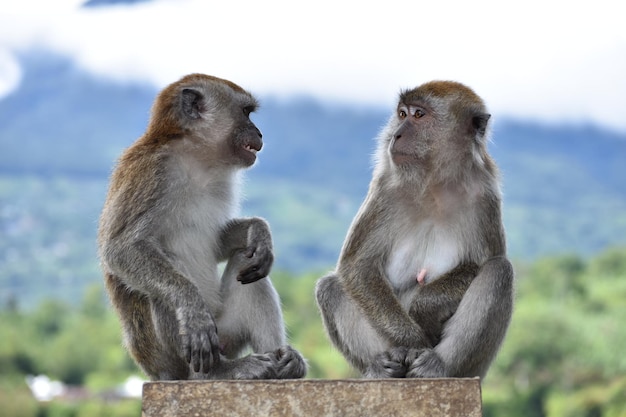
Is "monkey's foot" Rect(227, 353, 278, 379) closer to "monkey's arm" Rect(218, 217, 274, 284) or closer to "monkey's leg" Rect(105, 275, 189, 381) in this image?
"monkey's leg" Rect(105, 275, 189, 381)

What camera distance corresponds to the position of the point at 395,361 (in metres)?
5.88

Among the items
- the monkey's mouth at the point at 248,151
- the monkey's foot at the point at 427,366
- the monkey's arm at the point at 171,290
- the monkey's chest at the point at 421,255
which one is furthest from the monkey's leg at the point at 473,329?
the monkey's mouth at the point at 248,151

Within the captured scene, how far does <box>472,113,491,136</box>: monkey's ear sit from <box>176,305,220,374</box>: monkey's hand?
1.89m

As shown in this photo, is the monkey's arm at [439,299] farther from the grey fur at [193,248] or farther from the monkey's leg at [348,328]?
the grey fur at [193,248]

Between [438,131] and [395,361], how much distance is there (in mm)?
1349

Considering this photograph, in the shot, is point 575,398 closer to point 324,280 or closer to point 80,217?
point 80,217

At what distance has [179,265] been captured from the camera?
6.02 metres

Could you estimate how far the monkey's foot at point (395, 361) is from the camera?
19.2 feet

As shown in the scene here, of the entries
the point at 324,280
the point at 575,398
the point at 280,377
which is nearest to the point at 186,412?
the point at 280,377

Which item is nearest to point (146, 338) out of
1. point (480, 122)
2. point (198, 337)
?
point (198, 337)

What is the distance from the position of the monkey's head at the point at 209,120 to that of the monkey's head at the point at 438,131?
2.74ft

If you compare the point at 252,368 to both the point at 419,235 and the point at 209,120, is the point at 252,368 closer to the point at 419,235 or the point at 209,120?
the point at 419,235

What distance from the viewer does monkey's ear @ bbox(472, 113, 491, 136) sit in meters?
6.36

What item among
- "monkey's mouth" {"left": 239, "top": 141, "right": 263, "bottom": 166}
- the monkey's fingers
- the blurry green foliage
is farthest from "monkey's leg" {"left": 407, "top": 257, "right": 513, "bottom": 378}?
the blurry green foliage
